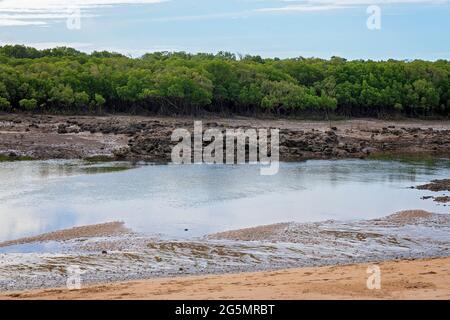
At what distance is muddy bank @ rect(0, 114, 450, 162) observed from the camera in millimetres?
37875

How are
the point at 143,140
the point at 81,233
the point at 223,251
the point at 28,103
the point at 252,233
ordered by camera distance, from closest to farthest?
the point at 223,251 → the point at 81,233 → the point at 252,233 → the point at 143,140 → the point at 28,103

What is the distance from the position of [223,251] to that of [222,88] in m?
52.2

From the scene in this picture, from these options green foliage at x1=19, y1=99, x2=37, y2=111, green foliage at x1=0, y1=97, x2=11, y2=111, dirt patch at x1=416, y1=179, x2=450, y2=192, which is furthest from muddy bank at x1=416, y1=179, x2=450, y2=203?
green foliage at x1=19, y1=99, x2=37, y2=111

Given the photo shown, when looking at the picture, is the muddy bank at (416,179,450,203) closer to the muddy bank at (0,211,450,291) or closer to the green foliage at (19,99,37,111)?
the muddy bank at (0,211,450,291)

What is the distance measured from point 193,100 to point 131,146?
86.2ft

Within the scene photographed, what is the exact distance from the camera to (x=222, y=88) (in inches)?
2694

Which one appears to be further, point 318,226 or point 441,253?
point 318,226

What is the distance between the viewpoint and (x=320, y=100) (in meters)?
69.8

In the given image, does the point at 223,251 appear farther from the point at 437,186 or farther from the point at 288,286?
the point at 437,186

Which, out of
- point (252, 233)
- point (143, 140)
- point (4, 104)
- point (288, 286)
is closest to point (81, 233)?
point (252, 233)

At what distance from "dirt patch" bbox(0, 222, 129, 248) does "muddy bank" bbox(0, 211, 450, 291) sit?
0.35m
